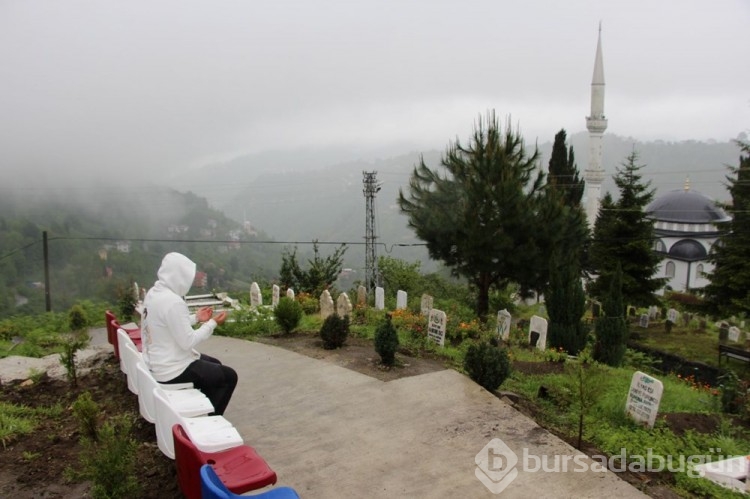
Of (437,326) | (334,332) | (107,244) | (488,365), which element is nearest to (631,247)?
(437,326)

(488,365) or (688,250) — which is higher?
(488,365)

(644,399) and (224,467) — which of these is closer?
(224,467)

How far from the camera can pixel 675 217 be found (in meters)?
47.3

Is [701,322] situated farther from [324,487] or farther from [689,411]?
[324,487]

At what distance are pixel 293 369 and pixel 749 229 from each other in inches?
663

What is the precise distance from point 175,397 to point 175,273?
999 mm

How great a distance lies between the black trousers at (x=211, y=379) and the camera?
A: 4.62 meters

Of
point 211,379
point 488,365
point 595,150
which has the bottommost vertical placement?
point 488,365

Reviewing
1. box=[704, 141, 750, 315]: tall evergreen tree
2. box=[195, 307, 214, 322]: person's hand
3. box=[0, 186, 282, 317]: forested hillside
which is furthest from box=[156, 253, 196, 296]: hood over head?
box=[704, 141, 750, 315]: tall evergreen tree

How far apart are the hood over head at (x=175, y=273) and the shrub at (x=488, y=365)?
3.62 meters

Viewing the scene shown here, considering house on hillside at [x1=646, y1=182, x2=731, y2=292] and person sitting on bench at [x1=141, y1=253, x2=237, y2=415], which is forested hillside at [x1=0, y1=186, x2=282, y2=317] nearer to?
person sitting on bench at [x1=141, y1=253, x2=237, y2=415]

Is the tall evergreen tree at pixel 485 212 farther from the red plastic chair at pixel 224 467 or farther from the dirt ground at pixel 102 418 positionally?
the red plastic chair at pixel 224 467

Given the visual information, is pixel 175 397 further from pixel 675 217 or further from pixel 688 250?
pixel 675 217

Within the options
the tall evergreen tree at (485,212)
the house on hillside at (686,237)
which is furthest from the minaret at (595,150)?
the tall evergreen tree at (485,212)
